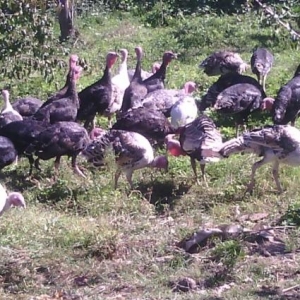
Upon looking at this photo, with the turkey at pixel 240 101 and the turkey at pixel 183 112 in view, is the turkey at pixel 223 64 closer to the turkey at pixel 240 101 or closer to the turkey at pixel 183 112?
the turkey at pixel 240 101

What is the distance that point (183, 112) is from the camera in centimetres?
1055

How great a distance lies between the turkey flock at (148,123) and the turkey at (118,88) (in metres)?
0.01

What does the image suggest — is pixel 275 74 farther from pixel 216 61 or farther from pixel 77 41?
pixel 77 41

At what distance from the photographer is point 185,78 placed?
13836mm

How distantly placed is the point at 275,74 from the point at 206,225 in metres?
6.40

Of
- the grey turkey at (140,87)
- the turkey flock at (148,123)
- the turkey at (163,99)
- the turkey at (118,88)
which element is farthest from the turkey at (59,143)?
the turkey at (118,88)

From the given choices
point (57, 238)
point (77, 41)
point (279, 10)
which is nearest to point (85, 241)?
point (57, 238)

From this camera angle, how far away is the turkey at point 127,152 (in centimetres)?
904

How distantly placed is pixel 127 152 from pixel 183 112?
172 cm

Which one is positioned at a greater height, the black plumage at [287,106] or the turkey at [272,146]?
the turkey at [272,146]

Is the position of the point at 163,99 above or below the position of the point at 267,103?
below

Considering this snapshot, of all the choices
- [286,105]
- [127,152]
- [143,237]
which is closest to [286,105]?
[286,105]

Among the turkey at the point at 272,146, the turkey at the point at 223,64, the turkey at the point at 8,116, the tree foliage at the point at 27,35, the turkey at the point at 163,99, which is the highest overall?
the tree foliage at the point at 27,35

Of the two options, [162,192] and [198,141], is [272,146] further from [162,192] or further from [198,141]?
[162,192]
